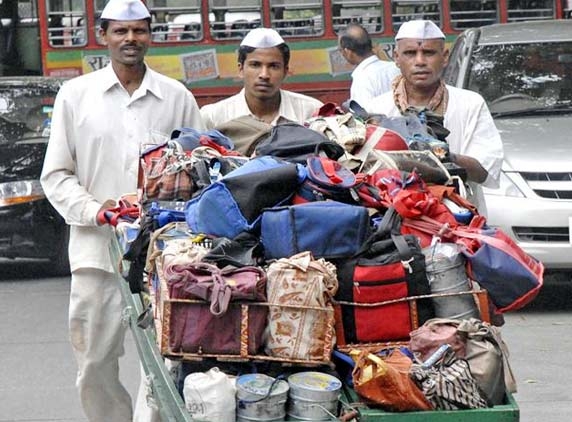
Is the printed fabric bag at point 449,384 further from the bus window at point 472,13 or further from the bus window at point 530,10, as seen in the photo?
the bus window at point 530,10

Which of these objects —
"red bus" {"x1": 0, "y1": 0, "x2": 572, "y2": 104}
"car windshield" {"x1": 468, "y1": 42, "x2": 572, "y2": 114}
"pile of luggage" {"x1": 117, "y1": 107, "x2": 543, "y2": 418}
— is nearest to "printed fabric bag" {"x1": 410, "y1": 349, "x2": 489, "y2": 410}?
"pile of luggage" {"x1": 117, "y1": 107, "x2": 543, "y2": 418}

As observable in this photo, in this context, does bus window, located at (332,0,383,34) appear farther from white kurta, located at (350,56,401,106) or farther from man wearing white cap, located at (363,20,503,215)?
man wearing white cap, located at (363,20,503,215)

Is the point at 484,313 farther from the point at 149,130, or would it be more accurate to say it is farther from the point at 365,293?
the point at 149,130

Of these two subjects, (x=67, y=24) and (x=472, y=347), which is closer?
(x=472, y=347)

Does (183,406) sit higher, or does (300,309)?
(300,309)

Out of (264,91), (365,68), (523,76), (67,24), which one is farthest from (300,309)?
(67,24)

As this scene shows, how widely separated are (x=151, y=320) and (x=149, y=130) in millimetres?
A: 1653

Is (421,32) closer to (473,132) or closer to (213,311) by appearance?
(473,132)

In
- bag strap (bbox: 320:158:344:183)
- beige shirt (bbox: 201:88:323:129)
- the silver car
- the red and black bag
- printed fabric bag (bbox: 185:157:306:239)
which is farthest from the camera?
the silver car

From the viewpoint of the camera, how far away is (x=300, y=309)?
4.16 m

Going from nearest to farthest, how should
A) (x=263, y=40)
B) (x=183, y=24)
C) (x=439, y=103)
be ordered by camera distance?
(x=263, y=40) < (x=439, y=103) < (x=183, y=24)

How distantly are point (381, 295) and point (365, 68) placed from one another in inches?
289

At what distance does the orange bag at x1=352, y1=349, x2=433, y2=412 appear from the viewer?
3.95 metres

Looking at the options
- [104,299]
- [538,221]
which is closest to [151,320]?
[104,299]
